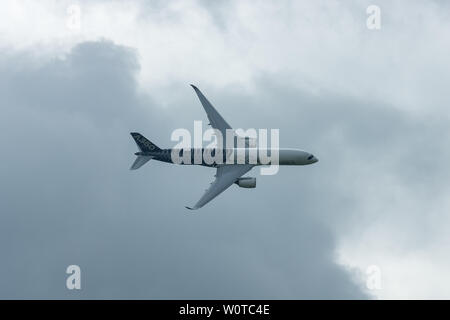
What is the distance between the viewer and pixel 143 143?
131375mm

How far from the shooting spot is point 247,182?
418ft

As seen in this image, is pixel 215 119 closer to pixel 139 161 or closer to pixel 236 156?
pixel 236 156

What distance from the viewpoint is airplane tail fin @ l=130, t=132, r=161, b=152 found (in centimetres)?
13125

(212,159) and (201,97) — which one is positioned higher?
(201,97)

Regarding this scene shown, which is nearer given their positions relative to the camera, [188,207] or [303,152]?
[188,207]

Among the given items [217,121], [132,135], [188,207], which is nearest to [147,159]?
[132,135]

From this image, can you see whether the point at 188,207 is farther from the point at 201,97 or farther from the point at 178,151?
the point at 201,97

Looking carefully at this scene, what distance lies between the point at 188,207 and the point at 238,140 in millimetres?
29943

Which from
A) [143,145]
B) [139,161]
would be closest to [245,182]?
[139,161]

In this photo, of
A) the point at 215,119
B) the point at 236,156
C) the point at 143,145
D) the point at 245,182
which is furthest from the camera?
the point at 215,119

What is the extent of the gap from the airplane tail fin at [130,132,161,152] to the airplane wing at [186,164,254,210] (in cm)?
1411

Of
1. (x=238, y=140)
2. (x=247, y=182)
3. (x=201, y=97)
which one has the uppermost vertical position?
(x=201, y=97)

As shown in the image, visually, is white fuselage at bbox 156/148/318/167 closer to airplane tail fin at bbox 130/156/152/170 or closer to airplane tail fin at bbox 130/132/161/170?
airplane tail fin at bbox 130/132/161/170

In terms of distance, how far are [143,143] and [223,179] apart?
18.6 m
